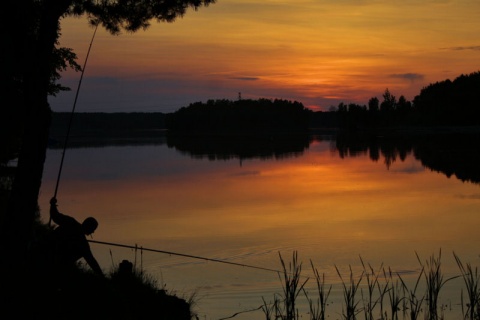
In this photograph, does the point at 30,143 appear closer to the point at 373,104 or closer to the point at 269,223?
the point at 269,223

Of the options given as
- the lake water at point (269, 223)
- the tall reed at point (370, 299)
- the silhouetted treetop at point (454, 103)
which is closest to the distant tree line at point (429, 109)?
the silhouetted treetop at point (454, 103)

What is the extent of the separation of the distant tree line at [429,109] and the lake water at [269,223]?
107314mm

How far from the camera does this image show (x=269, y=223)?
2391 centimetres

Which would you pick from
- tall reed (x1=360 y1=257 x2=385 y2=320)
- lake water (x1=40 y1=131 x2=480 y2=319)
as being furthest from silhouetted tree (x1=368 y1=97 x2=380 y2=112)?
tall reed (x1=360 y1=257 x2=385 y2=320)

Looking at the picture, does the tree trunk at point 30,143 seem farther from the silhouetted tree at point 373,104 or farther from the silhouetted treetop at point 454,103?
the silhouetted tree at point 373,104

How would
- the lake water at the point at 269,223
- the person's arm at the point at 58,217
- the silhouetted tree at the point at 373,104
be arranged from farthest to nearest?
the silhouetted tree at the point at 373,104 → the lake water at the point at 269,223 → the person's arm at the point at 58,217

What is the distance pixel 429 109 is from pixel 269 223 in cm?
14583

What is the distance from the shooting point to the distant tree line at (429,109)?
494ft

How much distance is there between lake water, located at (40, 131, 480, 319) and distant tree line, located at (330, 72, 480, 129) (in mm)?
107314

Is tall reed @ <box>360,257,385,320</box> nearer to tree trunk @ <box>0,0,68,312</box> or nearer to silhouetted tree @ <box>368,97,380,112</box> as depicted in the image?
tree trunk @ <box>0,0,68,312</box>

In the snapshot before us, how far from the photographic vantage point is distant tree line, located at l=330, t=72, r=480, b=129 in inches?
5925

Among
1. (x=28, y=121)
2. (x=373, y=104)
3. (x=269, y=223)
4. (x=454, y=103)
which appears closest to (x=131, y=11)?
(x=28, y=121)

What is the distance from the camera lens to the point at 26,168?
35.4 feet

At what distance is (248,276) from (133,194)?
1942cm
